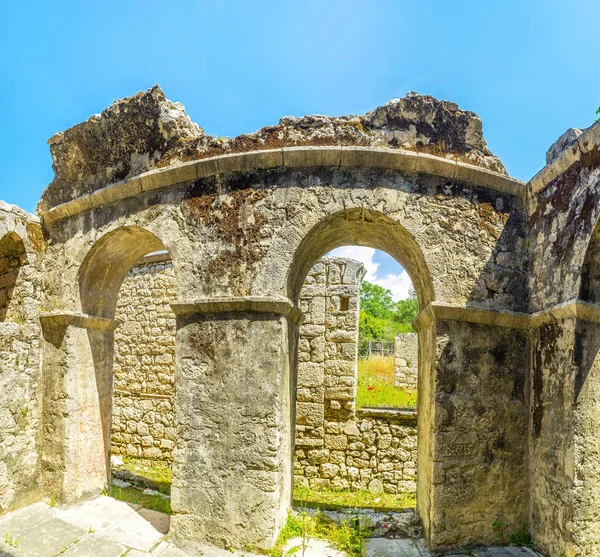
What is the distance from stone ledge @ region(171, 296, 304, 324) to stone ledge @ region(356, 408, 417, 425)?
307cm

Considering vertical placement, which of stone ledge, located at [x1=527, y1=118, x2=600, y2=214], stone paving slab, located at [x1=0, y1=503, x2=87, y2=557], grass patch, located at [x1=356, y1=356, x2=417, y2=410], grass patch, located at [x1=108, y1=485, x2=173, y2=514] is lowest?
grass patch, located at [x1=108, y1=485, x2=173, y2=514]

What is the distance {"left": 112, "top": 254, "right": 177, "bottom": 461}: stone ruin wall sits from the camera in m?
7.38

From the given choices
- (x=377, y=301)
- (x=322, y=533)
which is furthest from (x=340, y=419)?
(x=377, y=301)

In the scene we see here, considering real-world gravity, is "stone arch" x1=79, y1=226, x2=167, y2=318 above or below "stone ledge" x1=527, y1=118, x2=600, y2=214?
below

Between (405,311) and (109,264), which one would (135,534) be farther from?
(405,311)

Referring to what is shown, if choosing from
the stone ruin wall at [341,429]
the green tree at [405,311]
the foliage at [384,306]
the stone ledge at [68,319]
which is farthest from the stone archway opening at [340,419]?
the green tree at [405,311]

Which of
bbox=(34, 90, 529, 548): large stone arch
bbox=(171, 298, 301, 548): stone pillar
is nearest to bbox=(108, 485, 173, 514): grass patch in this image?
bbox=(34, 90, 529, 548): large stone arch

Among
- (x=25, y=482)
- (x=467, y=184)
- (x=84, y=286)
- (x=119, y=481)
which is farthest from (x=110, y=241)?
(x=467, y=184)

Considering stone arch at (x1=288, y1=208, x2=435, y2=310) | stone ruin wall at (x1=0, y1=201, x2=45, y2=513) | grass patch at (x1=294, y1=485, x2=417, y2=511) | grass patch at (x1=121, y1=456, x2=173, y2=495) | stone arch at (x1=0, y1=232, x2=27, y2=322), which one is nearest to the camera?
stone arch at (x1=288, y1=208, x2=435, y2=310)

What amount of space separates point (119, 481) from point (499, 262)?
5401 mm

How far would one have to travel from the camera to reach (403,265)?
493 cm

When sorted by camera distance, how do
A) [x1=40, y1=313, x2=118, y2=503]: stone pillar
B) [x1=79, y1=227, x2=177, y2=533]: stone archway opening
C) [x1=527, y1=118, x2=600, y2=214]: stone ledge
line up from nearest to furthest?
[x1=527, y1=118, x2=600, y2=214]: stone ledge < [x1=40, y1=313, x2=118, y2=503]: stone pillar < [x1=79, y1=227, x2=177, y2=533]: stone archway opening

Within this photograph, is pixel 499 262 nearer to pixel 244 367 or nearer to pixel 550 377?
pixel 550 377

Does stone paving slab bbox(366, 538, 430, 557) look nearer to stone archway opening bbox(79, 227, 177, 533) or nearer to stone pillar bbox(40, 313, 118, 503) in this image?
stone pillar bbox(40, 313, 118, 503)
